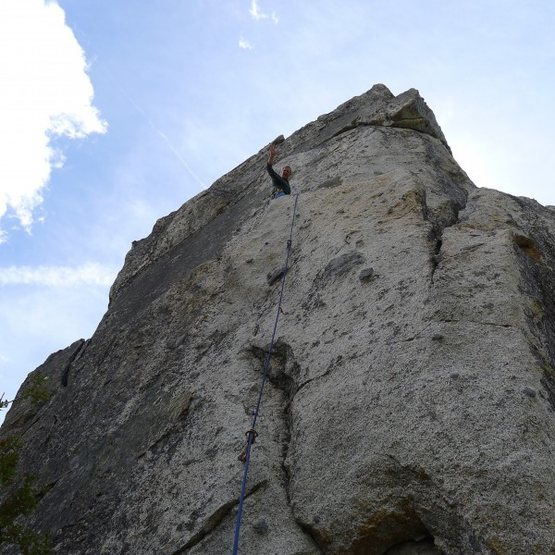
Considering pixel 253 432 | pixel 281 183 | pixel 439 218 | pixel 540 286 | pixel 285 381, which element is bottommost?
pixel 253 432

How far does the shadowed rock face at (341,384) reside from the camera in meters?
4.27

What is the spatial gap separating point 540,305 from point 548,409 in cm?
124

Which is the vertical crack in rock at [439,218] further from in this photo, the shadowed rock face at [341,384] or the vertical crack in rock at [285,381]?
the vertical crack in rock at [285,381]

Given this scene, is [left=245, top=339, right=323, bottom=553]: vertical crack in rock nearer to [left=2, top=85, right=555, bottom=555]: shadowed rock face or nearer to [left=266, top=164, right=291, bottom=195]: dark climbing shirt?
[left=2, top=85, right=555, bottom=555]: shadowed rock face

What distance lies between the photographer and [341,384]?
17.4ft

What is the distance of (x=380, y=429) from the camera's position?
4680 mm

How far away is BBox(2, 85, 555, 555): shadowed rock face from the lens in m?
4.27

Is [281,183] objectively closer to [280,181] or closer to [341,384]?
[280,181]

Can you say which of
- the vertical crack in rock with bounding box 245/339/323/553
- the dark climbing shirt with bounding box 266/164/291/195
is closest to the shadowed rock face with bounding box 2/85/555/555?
the vertical crack in rock with bounding box 245/339/323/553

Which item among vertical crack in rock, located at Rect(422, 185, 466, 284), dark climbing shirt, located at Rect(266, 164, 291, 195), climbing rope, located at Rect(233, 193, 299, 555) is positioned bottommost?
climbing rope, located at Rect(233, 193, 299, 555)

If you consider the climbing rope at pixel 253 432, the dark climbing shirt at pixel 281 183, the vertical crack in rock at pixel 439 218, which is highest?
the dark climbing shirt at pixel 281 183

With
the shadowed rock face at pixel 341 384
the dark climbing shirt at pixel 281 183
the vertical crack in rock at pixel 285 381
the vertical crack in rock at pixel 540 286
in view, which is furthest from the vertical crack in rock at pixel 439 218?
the dark climbing shirt at pixel 281 183

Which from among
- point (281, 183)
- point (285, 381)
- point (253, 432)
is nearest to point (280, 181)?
point (281, 183)

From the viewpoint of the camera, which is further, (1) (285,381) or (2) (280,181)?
(2) (280,181)
